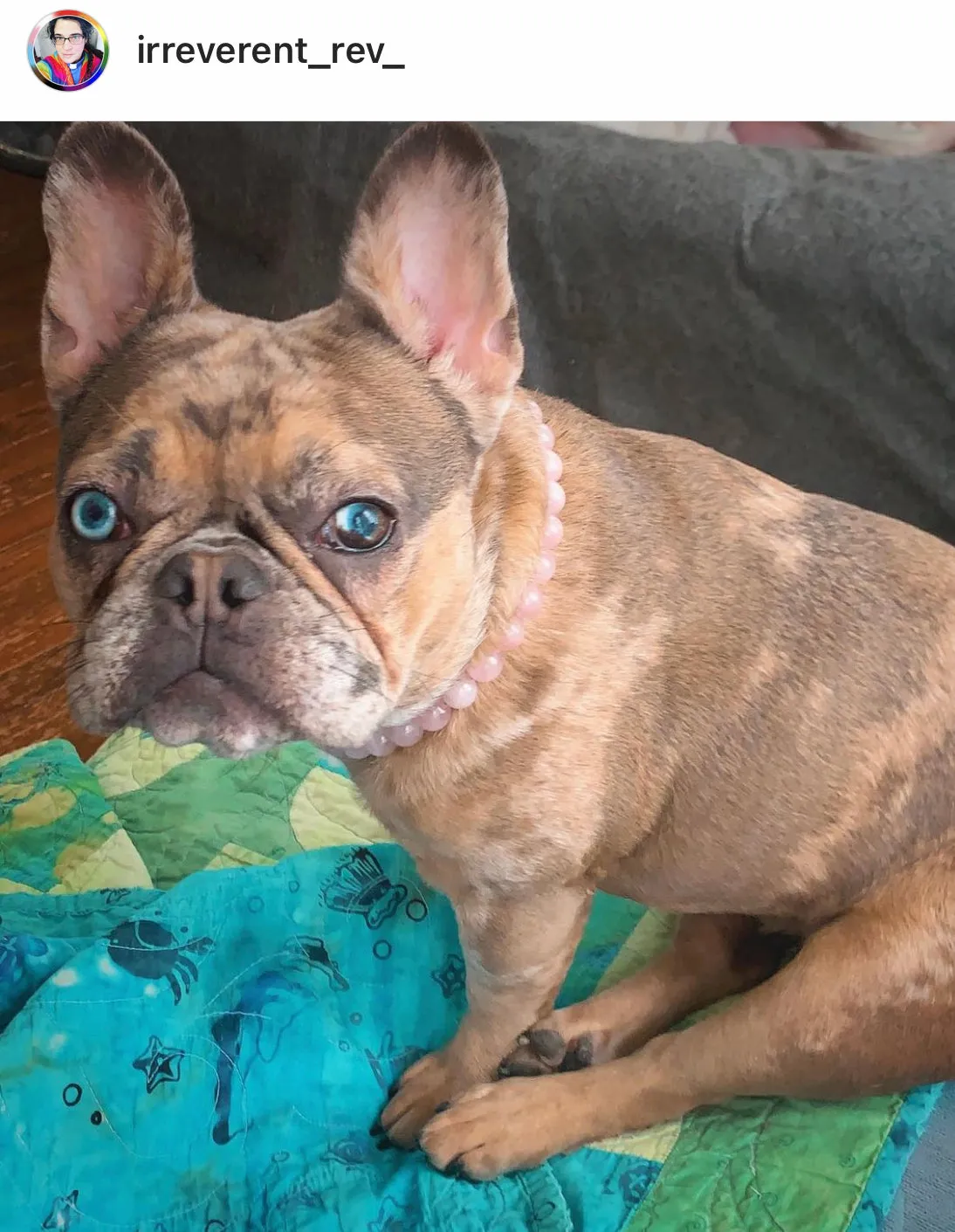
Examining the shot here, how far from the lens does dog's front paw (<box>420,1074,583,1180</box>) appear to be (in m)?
1.84

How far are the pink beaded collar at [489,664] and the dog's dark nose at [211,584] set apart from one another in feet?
1.13

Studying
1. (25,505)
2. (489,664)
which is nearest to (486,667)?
(489,664)

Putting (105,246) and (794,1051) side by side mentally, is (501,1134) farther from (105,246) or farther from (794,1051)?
(105,246)

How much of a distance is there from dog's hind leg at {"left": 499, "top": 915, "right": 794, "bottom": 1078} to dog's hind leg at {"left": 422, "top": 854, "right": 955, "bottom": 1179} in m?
0.09

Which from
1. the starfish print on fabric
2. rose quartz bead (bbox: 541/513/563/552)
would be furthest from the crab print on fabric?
rose quartz bead (bbox: 541/513/563/552)

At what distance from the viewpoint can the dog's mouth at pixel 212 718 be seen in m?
1.36

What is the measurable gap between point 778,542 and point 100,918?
1.56 meters

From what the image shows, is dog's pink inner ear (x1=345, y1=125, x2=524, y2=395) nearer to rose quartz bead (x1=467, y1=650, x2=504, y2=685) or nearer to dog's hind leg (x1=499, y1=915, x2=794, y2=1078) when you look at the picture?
rose quartz bead (x1=467, y1=650, x2=504, y2=685)

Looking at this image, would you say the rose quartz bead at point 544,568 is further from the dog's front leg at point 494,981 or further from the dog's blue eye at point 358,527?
the dog's front leg at point 494,981

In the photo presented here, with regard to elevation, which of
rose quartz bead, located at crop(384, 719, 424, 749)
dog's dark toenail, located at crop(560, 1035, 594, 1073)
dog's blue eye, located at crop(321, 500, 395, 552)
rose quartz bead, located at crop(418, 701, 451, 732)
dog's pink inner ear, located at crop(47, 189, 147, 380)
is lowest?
dog's dark toenail, located at crop(560, 1035, 594, 1073)

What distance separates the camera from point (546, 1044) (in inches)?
77.7
